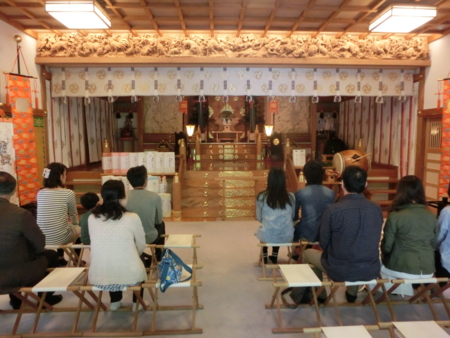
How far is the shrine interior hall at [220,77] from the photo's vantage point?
4.54m

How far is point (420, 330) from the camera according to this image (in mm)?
1942

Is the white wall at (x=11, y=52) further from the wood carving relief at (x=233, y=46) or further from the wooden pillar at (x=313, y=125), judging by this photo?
the wooden pillar at (x=313, y=125)

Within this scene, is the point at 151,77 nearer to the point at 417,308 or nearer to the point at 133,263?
the point at 133,263

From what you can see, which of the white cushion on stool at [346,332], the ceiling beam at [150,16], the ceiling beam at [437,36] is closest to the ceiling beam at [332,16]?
the ceiling beam at [437,36]

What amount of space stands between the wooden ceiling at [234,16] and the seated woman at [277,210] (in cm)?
250

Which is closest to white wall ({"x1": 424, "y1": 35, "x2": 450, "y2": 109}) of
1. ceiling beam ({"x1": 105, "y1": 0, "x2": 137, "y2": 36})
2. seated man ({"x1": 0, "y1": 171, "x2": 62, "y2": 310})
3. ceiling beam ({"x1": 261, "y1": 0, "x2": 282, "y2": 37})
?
ceiling beam ({"x1": 261, "y1": 0, "x2": 282, "y2": 37})

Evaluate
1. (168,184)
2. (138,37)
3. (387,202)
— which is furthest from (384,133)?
(138,37)

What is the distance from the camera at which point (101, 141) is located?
9.08 meters

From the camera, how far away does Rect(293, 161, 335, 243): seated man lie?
11.0 feet

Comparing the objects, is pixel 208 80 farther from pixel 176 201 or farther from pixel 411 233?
pixel 411 233

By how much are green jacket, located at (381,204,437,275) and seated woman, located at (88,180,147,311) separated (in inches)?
78.1

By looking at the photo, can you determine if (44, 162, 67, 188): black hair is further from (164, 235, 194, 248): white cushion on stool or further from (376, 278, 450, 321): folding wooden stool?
(376, 278, 450, 321): folding wooden stool

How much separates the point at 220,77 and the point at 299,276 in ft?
13.6

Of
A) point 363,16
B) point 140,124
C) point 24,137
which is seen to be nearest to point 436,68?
point 363,16
